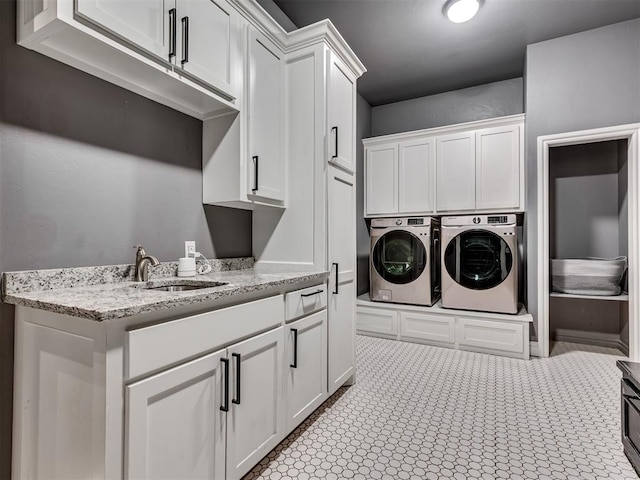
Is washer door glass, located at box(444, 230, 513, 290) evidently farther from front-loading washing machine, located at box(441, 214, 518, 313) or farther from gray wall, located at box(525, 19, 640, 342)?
gray wall, located at box(525, 19, 640, 342)

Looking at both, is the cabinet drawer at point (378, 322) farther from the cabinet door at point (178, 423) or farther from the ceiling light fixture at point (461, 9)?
the ceiling light fixture at point (461, 9)

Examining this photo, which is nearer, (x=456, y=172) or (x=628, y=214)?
(x=628, y=214)

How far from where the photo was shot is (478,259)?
3.36 metres

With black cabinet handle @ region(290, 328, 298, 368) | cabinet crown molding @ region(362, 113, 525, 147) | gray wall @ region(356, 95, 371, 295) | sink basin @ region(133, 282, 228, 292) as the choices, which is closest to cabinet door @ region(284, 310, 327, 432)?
black cabinet handle @ region(290, 328, 298, 368)

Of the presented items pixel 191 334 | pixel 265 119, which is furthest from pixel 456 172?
pixel 191 334

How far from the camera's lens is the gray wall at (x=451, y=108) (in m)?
3.94

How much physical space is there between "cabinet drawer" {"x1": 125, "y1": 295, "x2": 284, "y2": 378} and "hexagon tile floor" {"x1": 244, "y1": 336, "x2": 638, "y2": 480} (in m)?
0.71

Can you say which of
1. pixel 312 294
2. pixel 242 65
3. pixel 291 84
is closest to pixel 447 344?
pixel 312 294

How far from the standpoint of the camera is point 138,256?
1579 mm

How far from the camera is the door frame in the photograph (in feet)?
9.52

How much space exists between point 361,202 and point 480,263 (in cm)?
149

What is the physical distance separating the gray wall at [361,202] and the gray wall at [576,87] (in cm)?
171

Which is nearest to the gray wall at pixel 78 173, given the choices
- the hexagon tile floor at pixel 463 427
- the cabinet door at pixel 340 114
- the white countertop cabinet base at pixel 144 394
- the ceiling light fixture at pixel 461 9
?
the white countertop cabinet base at pixel 144 394

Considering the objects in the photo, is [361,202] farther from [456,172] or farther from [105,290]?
[105,290]
